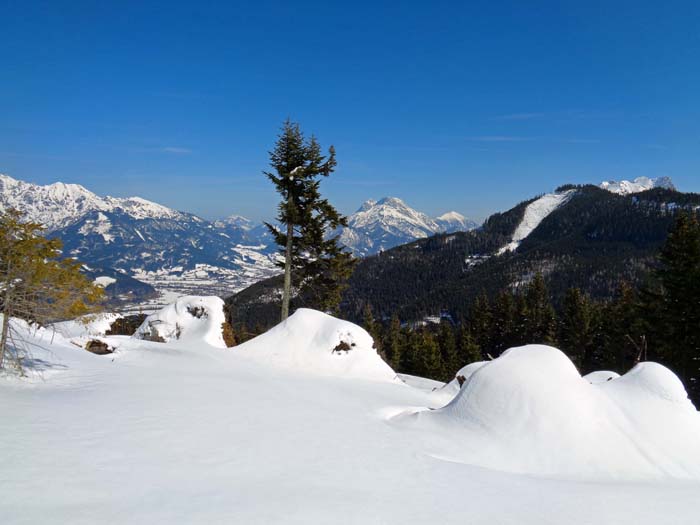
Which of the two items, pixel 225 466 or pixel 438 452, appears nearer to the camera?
pixel 225 466

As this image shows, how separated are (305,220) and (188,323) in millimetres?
9230

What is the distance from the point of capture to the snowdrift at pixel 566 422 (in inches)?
296

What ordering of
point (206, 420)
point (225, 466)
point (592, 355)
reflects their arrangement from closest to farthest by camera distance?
point (225, 466) → point (206, 420) → point (592, 355)

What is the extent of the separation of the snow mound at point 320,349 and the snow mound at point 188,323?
5.09m

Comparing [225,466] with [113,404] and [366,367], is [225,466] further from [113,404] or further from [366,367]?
[366,367]

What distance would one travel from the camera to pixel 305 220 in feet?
75.4

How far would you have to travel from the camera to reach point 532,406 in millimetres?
8555

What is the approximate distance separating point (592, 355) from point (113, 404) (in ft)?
194

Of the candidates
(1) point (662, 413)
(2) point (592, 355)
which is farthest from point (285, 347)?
(2) point (592, 355)

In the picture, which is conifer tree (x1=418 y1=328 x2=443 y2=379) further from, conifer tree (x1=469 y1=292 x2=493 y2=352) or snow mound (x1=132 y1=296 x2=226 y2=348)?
snow mound (x1=132 y1=296 x2=226 y2=348)

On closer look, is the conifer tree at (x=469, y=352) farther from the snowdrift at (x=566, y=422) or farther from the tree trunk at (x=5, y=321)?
the tree trunk at (x=5, y=321)

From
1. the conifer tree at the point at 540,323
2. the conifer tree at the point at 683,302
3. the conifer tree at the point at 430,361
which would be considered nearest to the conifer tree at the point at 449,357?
the conifer tree at the point at 430,361

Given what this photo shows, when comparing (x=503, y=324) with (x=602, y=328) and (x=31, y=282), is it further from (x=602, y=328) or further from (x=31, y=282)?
(x=31, y=282)

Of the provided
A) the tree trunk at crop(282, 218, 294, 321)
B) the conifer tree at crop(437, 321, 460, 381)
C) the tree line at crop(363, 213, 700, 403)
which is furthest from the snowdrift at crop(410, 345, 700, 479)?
the conifer tree at crop(437, 321, 460, 381)
